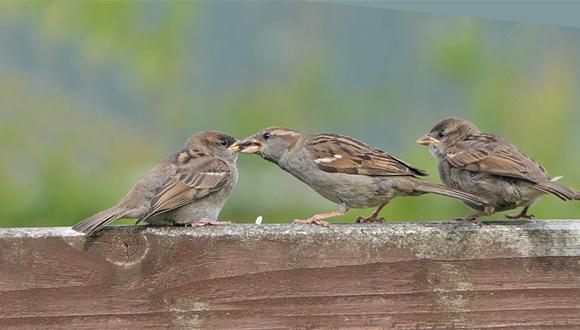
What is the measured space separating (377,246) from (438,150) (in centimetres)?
211

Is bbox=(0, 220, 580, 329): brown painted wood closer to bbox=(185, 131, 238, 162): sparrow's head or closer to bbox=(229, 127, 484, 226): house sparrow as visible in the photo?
bbox=(229, 127, 484, 226): house sparrow

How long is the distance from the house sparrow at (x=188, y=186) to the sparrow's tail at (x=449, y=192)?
764mm

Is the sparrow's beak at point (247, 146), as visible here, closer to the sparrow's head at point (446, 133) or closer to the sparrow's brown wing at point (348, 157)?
the sparrow's brown wing at point (348, 157)

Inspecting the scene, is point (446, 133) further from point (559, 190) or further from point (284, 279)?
point (284, 279)

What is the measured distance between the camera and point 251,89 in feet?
16.3

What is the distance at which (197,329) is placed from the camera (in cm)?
256

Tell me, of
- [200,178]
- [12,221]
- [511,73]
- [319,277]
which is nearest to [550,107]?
[511,73]

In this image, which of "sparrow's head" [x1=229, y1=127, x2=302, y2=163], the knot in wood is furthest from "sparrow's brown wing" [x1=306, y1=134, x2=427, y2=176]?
the knot in wood

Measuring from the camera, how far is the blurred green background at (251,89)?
4.62 metres

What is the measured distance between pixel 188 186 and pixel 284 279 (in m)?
1.49

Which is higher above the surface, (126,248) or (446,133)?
(446,133)

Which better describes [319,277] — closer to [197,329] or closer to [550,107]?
[197,329]

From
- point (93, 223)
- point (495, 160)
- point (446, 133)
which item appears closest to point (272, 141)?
point (446, 133)

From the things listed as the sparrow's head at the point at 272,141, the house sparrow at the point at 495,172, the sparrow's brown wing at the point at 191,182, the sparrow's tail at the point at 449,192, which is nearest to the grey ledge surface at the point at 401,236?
the sparrow's tail at the point at 449,192
